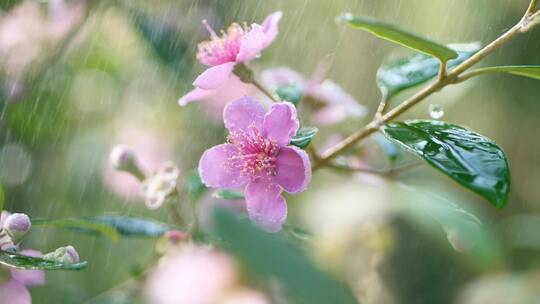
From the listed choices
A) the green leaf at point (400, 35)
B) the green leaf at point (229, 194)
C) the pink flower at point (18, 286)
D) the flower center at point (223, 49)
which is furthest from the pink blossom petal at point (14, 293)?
the green leaf at point (400, 35)

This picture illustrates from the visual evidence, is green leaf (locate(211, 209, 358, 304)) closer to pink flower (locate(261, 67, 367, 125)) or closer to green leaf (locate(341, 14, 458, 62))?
green leaf (locate(341, 14, 458, 62))

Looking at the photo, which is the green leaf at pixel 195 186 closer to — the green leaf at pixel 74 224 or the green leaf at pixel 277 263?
the green leaf at pixel 74 224

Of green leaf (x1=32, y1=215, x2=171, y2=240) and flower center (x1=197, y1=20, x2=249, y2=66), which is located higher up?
flower center (x1=197, y1=20, x2=249, y2=66)

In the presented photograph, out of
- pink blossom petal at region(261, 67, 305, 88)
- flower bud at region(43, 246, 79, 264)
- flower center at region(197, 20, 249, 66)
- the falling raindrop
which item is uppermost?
flower center at region(197, 20, 249, 66)

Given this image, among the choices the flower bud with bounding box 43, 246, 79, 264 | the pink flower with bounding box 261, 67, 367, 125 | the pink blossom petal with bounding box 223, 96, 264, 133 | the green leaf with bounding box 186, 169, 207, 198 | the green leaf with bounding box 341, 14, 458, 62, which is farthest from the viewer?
the pink flower with bounding box 261, 67, 367, 125

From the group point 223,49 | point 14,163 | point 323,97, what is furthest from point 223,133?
point 223,49

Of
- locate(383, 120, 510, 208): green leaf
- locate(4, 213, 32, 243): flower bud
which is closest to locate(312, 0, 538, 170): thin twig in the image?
locate(383, 120, 510, 208): green leaf

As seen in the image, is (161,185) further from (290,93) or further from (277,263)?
(277,263)
